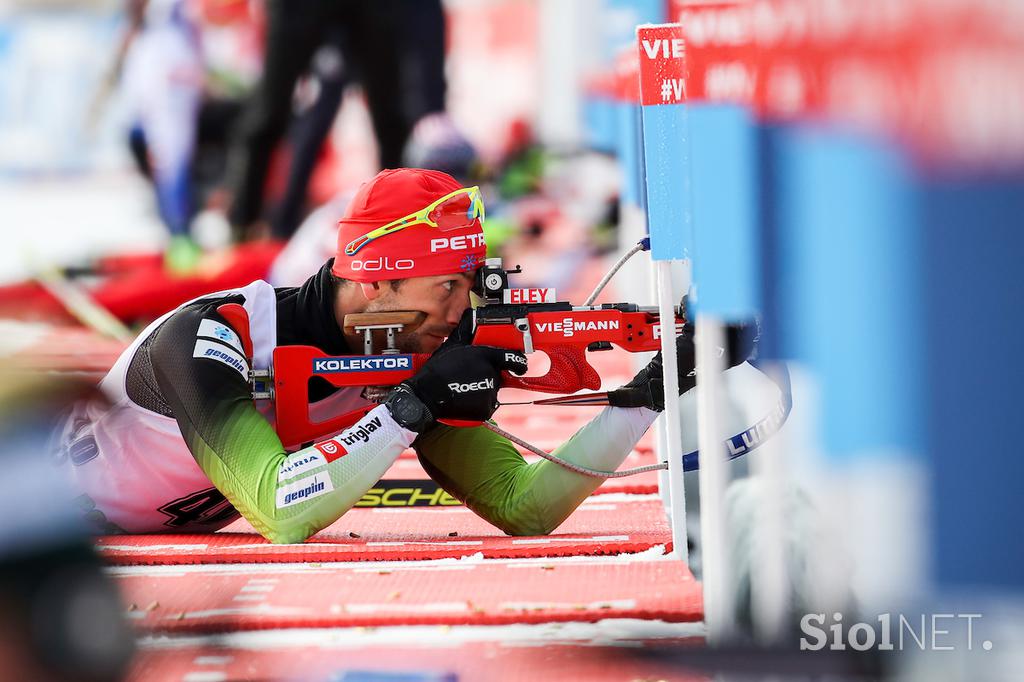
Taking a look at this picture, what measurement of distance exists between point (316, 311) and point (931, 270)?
6.80 feet

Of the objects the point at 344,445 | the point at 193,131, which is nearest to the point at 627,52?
the point at 344,445

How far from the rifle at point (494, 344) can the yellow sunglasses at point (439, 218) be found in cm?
13

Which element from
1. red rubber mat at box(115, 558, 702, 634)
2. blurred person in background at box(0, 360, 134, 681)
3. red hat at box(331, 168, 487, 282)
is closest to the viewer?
blurred person in background at box(0, 360, 134, 681)

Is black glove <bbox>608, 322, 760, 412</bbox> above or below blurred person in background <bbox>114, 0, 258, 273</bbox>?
below

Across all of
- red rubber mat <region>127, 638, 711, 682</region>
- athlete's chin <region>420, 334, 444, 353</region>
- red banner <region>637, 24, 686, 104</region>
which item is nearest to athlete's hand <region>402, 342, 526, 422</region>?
athlete's chin <region>420, 334, 444, 353</region>

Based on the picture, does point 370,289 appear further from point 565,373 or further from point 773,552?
point 773,552

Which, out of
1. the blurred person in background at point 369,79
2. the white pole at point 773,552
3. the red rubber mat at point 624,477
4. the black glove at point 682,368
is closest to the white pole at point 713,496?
the white pole at point 773,552

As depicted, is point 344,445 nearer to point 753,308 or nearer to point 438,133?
point 753,308

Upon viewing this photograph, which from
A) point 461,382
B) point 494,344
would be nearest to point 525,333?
point 494,344

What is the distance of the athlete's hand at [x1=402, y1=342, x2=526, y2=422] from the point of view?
2906mm

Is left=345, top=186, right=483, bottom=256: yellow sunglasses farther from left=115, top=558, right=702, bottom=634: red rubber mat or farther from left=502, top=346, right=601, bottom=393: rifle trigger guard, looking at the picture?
left=115, top=558, right=702, bottom=634: red rubber mat

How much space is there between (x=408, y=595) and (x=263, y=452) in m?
0.68

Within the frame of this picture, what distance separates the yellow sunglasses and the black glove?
552 millimetres

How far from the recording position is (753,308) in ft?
8.49
